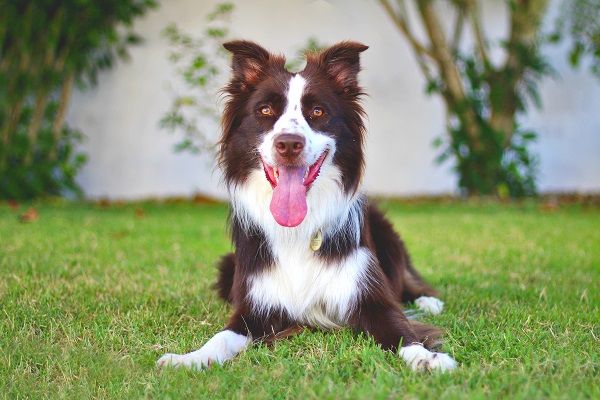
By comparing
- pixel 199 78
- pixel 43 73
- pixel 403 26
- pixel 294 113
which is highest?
pixel 403 26

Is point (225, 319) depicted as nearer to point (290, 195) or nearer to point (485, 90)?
point (290, 195)

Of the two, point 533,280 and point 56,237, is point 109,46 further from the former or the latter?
point 533,280

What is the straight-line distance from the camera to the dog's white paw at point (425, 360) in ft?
7.71

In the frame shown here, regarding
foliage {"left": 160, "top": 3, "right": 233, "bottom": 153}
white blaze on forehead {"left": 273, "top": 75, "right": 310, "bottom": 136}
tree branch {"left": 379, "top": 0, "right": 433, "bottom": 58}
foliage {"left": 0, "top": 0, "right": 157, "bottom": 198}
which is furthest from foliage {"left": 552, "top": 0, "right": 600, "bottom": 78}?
white blaze on forehead {"left": 273, "top": 75, "right": 310, "bottom": 136}

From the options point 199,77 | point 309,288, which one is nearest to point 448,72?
point 199,77

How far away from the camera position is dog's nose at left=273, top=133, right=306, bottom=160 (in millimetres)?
2768

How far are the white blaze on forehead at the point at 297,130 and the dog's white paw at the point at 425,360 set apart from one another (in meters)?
0.93

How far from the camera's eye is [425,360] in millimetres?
2396

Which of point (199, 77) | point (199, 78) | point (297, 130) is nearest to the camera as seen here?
point (297, 130)

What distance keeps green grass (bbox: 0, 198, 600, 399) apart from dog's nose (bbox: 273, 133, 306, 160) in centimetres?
80

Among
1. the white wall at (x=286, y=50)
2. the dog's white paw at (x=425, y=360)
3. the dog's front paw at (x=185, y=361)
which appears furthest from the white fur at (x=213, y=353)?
the white wall at (x=286, y=50)

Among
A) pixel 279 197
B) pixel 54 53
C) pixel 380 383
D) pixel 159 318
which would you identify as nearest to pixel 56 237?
pixel 159 318

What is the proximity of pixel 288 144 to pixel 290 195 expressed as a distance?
27 cm

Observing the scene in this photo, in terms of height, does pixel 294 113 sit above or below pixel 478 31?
below
